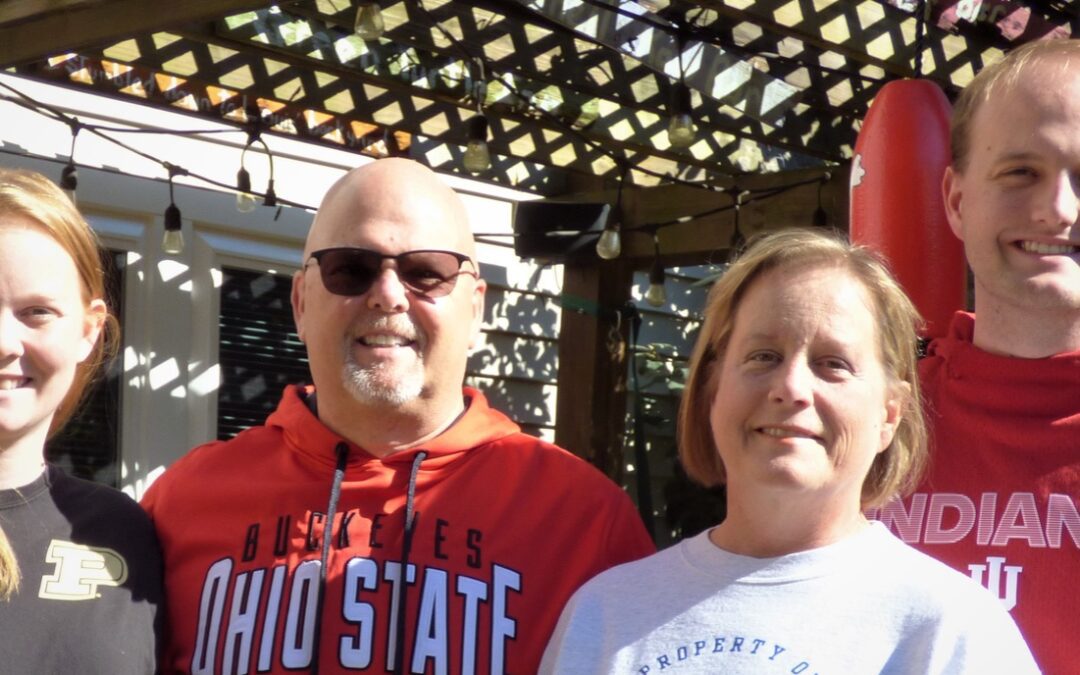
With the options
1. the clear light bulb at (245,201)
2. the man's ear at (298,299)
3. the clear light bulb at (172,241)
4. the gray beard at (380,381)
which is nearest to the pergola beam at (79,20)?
the clear light bulb at (172,241)

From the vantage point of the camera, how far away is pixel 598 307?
5.83 metres

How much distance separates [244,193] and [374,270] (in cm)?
280

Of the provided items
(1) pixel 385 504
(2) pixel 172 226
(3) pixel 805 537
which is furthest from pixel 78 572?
(2) pixel 172 226

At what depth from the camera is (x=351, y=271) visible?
2.22 meters

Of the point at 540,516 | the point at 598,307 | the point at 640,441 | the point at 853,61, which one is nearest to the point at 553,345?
the point at 598,307

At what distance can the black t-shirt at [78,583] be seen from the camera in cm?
194

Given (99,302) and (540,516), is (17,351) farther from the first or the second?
(540,516)

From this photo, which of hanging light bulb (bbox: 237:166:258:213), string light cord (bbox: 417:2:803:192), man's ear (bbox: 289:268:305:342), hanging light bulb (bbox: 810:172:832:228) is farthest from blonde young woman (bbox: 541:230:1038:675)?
hanging light bulb (bbox: 237:166:258:213)

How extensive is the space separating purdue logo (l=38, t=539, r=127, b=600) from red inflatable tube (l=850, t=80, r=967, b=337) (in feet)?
4.61

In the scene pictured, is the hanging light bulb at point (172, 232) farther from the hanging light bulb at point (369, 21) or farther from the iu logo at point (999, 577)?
the iu logo at point (999, 577)

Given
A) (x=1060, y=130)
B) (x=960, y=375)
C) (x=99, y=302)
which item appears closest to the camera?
(x=1060, y=130)

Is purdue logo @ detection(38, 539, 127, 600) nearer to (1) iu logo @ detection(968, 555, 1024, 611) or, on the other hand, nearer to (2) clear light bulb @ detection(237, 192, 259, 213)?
(1) iu logo @ detection(968, 555, 1024, 611)

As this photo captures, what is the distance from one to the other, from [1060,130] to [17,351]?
1.40 meters

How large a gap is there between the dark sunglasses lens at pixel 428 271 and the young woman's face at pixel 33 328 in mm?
476
